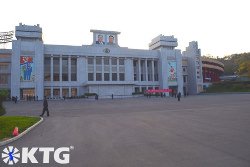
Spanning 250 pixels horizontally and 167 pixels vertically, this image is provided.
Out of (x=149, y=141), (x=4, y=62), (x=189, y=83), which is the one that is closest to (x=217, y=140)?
(x=149, y=141)

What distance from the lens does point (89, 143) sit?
351 inches

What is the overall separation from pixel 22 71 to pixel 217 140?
2582 inches

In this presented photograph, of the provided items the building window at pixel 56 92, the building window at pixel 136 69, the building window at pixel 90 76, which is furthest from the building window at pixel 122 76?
the building window at pixel 56 92

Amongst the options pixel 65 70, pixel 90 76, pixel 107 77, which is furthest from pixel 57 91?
pixel 107 77

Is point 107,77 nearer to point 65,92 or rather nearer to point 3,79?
point 65,92

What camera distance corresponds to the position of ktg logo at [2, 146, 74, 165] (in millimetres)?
6922

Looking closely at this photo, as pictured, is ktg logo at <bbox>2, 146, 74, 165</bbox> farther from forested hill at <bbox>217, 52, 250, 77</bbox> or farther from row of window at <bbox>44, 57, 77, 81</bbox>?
forested hill at <bbox>217, 52, 250, 77</bbox>

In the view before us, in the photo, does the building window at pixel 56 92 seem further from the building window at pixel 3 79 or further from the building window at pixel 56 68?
the building window at pixel 3 79

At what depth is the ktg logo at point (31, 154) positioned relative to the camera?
6.92 m

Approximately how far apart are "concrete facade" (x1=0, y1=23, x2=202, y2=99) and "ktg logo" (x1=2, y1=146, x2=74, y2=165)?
6115cm

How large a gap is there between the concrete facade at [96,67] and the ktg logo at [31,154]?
201 feet

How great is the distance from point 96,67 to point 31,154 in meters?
69.7

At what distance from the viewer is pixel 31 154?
769 centimetres

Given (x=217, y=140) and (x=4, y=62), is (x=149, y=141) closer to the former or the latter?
(x=217, y=140)
